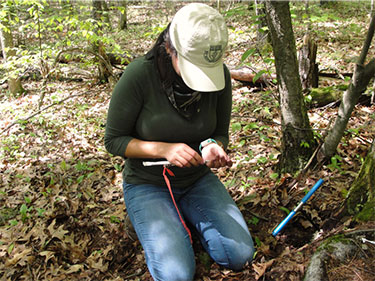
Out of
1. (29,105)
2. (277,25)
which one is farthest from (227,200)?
(29,105)

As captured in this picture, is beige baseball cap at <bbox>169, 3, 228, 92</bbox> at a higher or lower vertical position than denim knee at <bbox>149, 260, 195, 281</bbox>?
higher

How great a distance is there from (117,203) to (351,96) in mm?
2477

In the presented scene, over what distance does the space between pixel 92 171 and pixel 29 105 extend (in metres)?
3.63

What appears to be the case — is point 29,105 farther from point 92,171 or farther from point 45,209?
point 45,209

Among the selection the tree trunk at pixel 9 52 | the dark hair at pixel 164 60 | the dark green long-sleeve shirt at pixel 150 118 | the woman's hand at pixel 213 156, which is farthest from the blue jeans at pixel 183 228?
the tree trunk at pixel 9 52

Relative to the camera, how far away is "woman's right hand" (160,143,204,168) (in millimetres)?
1887

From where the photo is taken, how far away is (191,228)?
2.36 metres

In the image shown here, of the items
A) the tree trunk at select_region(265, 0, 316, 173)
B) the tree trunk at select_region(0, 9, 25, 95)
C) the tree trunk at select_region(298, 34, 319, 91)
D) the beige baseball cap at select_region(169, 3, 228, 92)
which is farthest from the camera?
the tree trunk at select_region(0, 9, 25, 95)

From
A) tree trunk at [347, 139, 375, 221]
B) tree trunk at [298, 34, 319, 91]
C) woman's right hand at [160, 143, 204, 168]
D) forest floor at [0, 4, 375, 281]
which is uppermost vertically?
tree trunk at [298, 34, 319, 91]

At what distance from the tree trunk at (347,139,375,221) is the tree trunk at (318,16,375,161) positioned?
573mm

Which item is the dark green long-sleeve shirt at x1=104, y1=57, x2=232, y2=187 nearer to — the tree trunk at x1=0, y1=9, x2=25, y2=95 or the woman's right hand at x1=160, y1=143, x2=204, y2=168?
the woman's right hand at x1=160, y1=143, x2=204, y2=168

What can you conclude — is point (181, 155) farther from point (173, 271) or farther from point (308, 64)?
point (308, 64)

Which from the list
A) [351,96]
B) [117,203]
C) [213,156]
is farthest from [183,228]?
[351,96]

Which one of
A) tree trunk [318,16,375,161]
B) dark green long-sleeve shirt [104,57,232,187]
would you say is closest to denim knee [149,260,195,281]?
dark green long-sleeve shirt [104,57,232,187]
